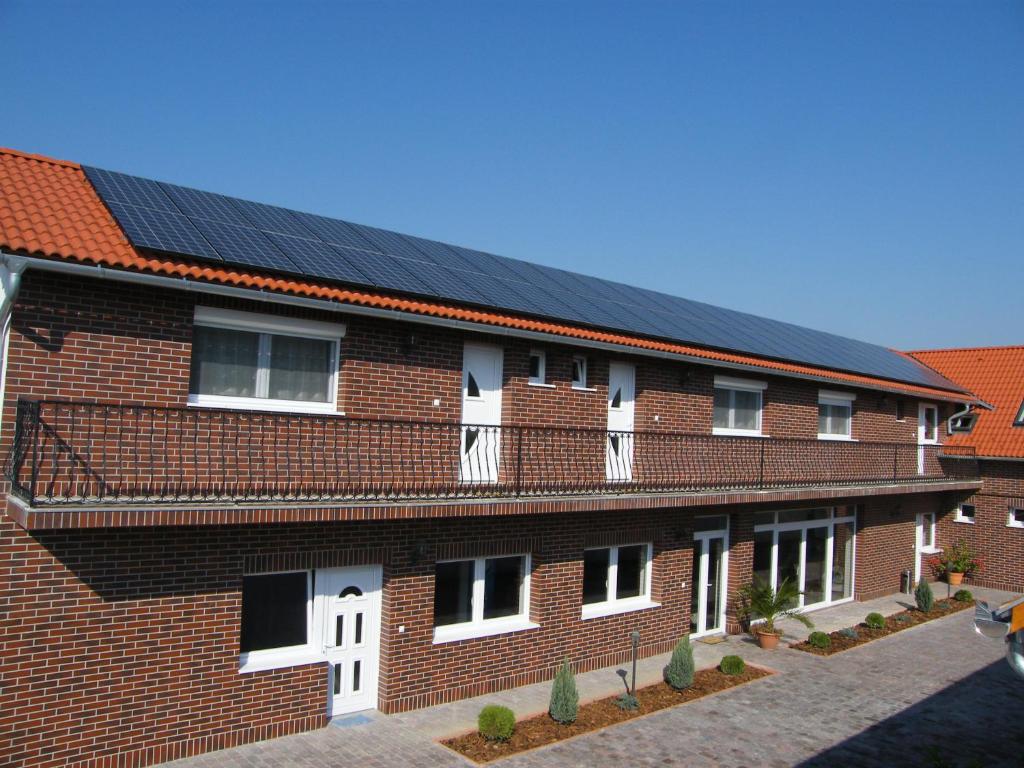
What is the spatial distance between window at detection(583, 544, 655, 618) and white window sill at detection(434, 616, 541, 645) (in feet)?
4.69

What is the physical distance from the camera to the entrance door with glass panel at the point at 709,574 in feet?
54.9

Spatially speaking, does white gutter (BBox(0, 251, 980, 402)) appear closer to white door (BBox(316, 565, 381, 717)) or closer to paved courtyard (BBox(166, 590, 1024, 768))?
white door (BBox(316, 565, 381, 717))

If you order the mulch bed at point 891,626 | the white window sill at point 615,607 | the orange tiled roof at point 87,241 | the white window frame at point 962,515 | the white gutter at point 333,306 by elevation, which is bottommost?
the mulch bed at point 891,626

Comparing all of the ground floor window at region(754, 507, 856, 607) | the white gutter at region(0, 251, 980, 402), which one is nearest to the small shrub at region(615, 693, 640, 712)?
the white gutter at region(0, 251, 980, 402)

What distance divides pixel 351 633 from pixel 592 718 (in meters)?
3.65

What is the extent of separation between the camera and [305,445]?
1057 centimetres

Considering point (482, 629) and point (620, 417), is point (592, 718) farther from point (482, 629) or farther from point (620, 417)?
point (620, 417)

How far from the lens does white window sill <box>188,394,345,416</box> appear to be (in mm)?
10102

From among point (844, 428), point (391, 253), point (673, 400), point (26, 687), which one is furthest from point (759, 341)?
point (26, 687)

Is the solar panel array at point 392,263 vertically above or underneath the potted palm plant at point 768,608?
above

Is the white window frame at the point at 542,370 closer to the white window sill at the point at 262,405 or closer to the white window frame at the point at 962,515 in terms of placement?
the white window sill at the point at 262,405

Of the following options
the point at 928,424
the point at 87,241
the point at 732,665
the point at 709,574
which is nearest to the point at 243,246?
the point at 87,241

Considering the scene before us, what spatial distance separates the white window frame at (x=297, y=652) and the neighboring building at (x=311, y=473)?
31mm

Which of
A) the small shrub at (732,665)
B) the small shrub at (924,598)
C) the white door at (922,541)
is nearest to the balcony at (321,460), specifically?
the small shrub at (732,665)
